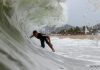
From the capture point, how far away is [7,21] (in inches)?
335

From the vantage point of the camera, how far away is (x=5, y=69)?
6137 millimetres

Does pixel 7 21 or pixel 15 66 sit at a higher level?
pixel 7 21

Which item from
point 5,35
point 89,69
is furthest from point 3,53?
point 89,69

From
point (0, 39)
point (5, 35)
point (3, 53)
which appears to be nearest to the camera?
point (3, 53)

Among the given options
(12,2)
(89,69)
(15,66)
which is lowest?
(89,69)

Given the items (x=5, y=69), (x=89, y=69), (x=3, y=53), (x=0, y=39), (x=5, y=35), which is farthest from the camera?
(x=89, y=69)

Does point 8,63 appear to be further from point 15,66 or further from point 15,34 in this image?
point 15,34

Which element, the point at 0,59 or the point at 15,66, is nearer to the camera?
the point at 0,59

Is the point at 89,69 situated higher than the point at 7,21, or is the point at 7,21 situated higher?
the point at 7,21

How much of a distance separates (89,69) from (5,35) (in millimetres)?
3558

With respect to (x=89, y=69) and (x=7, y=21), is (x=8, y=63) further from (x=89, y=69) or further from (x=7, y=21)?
(x=89, y=69)

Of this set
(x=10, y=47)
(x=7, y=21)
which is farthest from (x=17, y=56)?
(x=7, y=21)

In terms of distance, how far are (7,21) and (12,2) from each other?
68 cm

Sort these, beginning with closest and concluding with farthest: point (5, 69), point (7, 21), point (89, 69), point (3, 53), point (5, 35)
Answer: point (5, 69), point (3, 53), point (5, 35), point (7, 21), point (89, 69)
